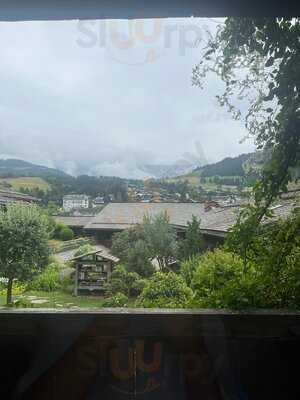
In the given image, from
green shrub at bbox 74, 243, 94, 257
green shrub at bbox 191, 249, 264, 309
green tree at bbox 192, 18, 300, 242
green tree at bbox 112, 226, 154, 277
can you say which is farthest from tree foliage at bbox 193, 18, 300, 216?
green shrub at bbox 74, 243, 94, 257

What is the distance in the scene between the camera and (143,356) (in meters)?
1.13

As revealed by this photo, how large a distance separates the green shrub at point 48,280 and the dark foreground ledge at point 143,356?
0.36m

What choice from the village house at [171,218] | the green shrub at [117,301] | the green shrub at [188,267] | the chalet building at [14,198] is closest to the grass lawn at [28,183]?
the chalet building at [14,198]

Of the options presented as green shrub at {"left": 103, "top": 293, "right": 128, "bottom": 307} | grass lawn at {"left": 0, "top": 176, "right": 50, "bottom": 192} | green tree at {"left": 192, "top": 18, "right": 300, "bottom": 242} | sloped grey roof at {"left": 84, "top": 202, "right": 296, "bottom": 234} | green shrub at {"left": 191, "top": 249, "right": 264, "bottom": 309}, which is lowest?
green shrub at {"left": 103, "top": 293, "right": 128, "bottom": 307}

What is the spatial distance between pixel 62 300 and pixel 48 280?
0.41 feet

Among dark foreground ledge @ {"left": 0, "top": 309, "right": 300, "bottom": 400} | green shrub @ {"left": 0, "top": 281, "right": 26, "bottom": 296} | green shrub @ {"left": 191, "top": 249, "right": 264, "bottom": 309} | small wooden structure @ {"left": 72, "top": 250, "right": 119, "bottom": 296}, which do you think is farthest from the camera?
small wooden structure @ {"left": 72, "top": 250, "right": 119, "bottom": 296}

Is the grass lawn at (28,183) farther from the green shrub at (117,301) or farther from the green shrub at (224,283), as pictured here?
the green shrub at (224,283)

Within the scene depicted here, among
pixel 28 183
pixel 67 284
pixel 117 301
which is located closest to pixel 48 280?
pixel 67 284

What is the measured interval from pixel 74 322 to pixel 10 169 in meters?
0.76

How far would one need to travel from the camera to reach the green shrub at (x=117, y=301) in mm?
1504

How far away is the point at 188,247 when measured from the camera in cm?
160

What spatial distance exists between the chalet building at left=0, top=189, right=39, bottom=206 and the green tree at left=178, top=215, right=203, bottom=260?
2.19 ft

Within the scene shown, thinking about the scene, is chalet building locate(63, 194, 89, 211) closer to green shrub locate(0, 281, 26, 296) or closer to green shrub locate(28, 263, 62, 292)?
green shrub locate(28, 263, 62, 292)

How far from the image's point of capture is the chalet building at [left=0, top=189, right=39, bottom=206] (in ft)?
5.01
